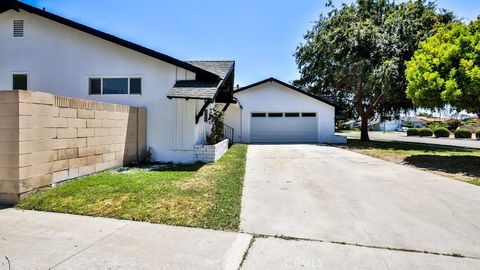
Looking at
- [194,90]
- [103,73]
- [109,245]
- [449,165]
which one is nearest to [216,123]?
[194,90]

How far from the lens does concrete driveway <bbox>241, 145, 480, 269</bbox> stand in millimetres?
3682

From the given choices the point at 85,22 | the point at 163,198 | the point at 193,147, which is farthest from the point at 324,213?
the point at 85,22

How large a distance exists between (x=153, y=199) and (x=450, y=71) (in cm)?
1077

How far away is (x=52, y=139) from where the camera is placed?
257 inches

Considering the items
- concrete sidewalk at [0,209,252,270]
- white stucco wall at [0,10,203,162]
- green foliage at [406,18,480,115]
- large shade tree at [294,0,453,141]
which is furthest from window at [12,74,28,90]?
large shade tree at [294,0,453,141]

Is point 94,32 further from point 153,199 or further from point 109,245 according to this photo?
point 109,245

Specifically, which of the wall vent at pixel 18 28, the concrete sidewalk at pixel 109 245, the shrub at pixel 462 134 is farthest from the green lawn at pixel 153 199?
the shrub at pixel 462 134

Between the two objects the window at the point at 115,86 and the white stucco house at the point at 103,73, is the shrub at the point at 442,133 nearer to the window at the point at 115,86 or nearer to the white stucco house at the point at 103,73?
the white stucco house at the point at 103,73

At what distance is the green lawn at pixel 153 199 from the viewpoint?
4.91 m

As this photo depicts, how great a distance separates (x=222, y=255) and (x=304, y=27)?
25242 mm

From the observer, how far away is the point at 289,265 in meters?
3.41

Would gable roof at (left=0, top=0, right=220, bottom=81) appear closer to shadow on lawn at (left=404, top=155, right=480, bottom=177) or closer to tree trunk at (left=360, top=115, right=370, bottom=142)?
shadow on lawn at (left=404, top=155, right=480, bottom=177)

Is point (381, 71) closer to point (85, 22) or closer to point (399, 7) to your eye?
point (399, 7)

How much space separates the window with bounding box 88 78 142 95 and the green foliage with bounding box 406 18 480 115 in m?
10.2
